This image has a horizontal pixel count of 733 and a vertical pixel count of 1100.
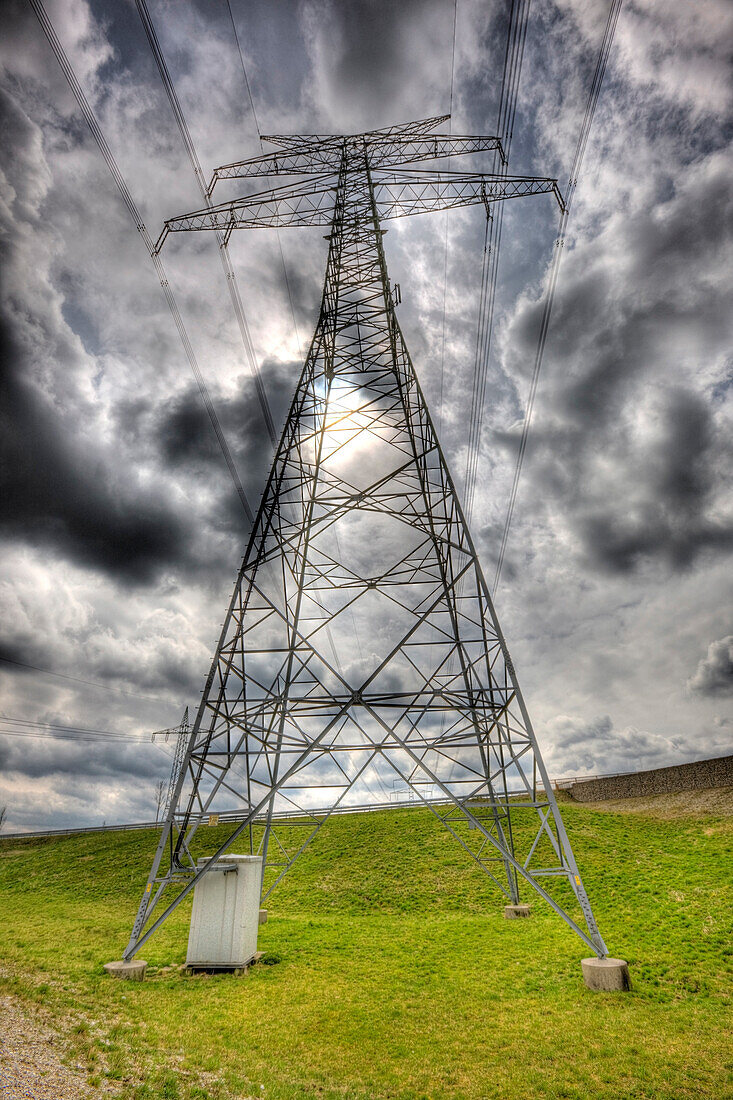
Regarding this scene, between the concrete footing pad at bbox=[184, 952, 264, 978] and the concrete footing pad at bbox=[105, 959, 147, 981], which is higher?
the concrete footing pad at bbox=[105, 959, 147, 981]

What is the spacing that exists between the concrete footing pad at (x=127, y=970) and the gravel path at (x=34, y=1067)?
9.57 ft

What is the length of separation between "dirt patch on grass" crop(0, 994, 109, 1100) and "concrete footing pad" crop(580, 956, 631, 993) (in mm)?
8896

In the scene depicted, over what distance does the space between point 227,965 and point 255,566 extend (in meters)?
9.58

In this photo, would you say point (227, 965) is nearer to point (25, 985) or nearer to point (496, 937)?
point (25, 985)

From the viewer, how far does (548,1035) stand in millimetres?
8984

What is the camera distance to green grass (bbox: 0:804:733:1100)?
299 inches

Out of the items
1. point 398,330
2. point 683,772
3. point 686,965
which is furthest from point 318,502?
point 683,772

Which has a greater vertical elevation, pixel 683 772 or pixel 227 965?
pixel 683 772

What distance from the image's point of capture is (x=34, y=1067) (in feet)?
22.2

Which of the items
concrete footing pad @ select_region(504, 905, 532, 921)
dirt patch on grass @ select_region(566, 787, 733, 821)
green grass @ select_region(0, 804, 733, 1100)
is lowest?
green grass @ select_region(0, 804, 733, 1100)

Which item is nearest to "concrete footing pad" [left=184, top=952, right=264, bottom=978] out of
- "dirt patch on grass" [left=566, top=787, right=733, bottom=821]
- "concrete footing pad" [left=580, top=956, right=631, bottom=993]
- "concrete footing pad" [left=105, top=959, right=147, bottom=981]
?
"concrete footing pad" [left=105, top=959, right=147, bottom=981]

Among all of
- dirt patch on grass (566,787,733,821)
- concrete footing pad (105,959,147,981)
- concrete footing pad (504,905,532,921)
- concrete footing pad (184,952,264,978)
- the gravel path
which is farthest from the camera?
dirt patch on grass (566,787,733,821)

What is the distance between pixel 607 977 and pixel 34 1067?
9860 mm

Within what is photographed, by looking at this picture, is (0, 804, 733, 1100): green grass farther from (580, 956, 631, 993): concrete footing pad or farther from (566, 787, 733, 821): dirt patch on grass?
(566, 787, 733, 821): dirt patch on grass
